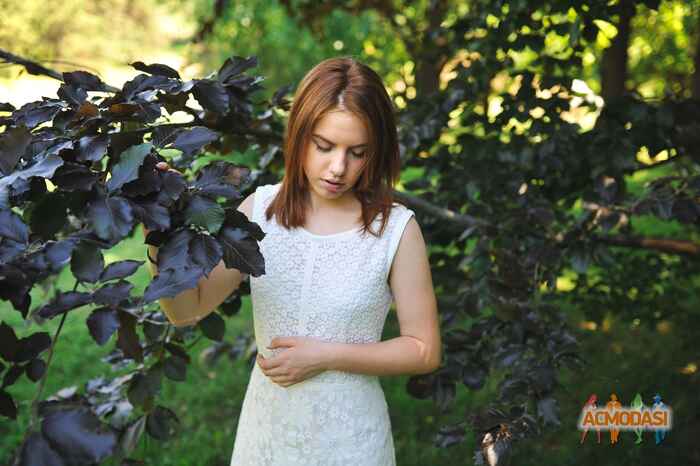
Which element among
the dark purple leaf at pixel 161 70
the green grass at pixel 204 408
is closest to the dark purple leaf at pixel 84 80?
the dark purple leaf at pixel 161 70

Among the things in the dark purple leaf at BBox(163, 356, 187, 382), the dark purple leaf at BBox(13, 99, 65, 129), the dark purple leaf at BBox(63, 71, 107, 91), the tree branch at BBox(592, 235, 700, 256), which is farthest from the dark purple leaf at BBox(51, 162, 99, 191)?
the tree branch at BBox(592, 235, 700, 256)

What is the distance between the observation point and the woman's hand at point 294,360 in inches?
58.4

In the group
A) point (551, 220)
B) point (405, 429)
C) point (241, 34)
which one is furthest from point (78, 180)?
point (241, 34)

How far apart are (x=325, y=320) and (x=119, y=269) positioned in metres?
0.53

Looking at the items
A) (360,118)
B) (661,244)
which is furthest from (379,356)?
(661,244)

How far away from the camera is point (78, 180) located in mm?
977

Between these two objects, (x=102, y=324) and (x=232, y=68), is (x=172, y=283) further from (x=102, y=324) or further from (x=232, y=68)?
(x=232, y=68)

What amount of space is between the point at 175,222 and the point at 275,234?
0.53 metres

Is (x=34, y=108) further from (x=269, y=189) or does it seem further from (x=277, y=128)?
(x=277, y=128)

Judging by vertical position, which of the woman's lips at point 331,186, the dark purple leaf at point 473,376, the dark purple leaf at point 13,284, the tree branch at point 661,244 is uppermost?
the dark purple leaf at point 13,284

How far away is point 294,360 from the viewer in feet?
4.87

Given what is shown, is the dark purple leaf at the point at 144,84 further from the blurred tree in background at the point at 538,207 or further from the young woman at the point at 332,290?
the blurred tree in background at the point at 538,207

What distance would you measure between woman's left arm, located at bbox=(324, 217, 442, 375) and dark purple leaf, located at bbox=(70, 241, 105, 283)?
2.06ft

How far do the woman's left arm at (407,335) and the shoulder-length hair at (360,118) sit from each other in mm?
87
